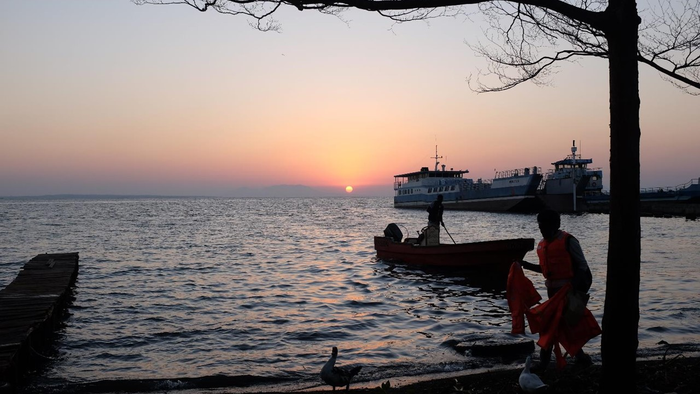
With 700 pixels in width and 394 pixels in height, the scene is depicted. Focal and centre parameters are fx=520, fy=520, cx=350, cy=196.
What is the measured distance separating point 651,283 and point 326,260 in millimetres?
14119

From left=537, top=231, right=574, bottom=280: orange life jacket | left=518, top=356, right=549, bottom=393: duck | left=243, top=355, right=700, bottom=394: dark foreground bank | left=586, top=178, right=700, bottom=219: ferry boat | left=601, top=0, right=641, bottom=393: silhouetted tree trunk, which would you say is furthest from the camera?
left=586, top=178, right=700, bottom=219: ferry boat

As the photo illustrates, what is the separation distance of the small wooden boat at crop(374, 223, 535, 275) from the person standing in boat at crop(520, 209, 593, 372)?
11.4 meters

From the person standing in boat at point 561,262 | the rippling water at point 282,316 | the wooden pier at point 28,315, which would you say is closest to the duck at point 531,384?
the person standing in boat at point 561,262

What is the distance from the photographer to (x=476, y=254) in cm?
1881

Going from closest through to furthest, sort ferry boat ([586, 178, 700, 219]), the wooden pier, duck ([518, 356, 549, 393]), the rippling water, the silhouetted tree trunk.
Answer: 1. the silhouetted tree trunk
2. duck ([518, 356, 549, 393])
3. the wooden pier
4. the rippling water
5. ferry boat ([586, 178, 700, 219])

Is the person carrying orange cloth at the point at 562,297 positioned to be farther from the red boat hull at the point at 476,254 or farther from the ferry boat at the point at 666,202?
the ferry boat at the point at 666,202

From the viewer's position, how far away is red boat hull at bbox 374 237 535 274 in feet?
59.0

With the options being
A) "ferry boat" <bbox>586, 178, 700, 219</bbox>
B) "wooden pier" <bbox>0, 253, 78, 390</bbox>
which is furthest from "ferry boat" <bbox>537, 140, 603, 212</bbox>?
"wooden pier" <bbox>0, 253, 78, 390</bbox>

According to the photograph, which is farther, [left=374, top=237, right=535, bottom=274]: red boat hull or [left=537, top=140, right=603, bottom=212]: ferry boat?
[left=537, top=140, right=603, bottom=212]: ferry boat

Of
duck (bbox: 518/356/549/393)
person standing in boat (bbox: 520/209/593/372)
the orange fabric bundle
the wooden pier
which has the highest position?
person standing in boat (bbox: 520/209/593/372)

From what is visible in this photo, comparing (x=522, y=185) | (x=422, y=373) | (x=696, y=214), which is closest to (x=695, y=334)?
(x=422, y=373)

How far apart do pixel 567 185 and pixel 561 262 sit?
64.5 metres

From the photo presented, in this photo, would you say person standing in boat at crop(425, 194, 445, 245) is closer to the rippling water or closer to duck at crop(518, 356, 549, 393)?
the rippling water

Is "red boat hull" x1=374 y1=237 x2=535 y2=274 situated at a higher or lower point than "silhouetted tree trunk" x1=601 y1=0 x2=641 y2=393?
lower
